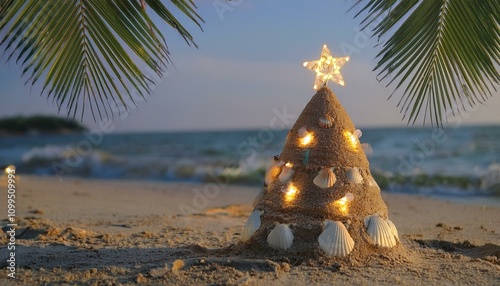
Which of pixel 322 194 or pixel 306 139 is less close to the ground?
pixel 306 139

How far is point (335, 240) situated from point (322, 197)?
34cm

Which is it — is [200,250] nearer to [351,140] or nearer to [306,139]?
[306,139]

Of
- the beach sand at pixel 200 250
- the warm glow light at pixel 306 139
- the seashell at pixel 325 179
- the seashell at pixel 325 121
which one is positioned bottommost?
the beach sand at pixel 200 250

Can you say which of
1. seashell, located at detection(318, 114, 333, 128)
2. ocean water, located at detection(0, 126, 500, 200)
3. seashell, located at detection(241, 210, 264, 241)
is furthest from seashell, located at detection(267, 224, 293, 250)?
ocean water, located at detection(0, 126, 500, 200)

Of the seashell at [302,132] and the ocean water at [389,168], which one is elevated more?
the ocean water at [389,168]

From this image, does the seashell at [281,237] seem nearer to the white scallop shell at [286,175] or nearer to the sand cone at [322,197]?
the sand cone at [322,197]

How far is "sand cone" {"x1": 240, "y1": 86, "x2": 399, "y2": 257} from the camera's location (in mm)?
4121

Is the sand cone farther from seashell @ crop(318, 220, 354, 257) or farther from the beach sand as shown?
the beach sand

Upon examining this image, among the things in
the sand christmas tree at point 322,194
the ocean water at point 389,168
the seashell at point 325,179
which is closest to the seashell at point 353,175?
the sand christmas tree at point 322,194

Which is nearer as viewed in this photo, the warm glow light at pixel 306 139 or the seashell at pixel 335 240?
the seashell at pixel 335 240

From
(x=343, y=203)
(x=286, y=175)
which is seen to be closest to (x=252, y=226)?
(x=286, y=175)

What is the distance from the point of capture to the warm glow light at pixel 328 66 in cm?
441

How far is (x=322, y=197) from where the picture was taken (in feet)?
13.8

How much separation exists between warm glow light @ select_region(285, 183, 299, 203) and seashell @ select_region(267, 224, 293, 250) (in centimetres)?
23
